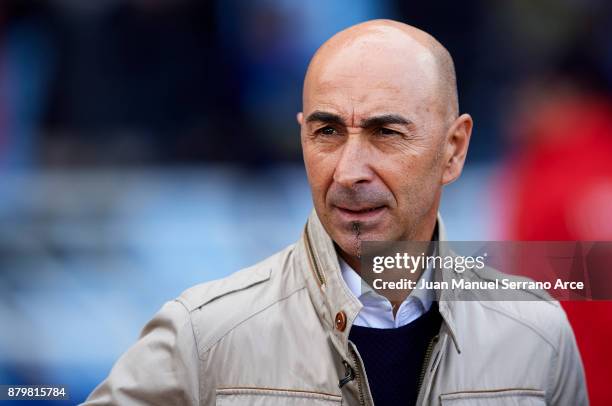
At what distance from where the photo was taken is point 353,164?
1.93 meters

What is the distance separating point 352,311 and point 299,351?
0.16m

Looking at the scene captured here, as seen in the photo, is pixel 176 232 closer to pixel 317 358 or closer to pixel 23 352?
pixel 23 352

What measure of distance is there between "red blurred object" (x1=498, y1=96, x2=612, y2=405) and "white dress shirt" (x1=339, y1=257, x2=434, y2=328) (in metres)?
1.38

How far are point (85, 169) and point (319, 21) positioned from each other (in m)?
1.08

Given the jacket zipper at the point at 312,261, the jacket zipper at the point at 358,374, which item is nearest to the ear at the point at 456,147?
the jacket zipper at the point at 312,261

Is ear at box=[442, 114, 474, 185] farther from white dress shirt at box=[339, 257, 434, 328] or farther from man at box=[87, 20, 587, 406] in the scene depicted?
white dress shirt at box=[339, 257, 434, 328]

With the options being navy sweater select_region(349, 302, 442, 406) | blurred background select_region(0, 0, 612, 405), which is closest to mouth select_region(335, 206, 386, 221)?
navy sweater select_region(349, 302, 442, 406)

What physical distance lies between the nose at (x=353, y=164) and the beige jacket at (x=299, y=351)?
190 mm

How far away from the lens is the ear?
6.97ft

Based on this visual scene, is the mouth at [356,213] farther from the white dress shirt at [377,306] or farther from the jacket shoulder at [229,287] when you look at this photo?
the jacket shoulder at [229,287]

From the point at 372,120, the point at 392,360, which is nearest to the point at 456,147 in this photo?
the point at 372,120

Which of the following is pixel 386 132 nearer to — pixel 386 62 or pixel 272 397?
pixel 386 62

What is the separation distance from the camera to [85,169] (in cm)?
340

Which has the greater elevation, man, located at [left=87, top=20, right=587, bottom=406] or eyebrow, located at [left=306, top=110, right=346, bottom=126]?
eyebrow, located at [left=306, top=110, right=346, bottom=126]
